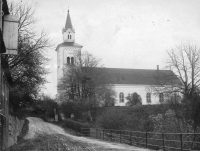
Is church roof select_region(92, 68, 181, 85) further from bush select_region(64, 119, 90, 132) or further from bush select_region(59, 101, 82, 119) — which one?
bush select_region(64, 119, 90, 132)

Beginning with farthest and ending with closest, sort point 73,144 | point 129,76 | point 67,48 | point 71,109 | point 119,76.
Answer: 1. point 129,76
2. point 119,76
3. point 67,48
4. point 71,109
5. point 73,144

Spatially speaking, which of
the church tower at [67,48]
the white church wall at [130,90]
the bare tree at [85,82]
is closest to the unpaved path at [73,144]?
the bare tree at [85,82]

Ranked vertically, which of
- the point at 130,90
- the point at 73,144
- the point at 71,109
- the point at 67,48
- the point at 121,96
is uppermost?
the point at 67,48

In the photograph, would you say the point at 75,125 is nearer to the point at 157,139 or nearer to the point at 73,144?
the point at 73,144

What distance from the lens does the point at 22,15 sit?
93.8 feet

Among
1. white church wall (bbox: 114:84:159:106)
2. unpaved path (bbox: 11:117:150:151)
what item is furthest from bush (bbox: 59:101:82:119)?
white church wall (bbox: 114:84:159:106)

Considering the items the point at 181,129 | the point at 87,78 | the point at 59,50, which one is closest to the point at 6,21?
the point at 181,129

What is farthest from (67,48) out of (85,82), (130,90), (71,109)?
(71,109)

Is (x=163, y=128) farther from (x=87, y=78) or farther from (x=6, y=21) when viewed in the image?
(x=87, y=78)

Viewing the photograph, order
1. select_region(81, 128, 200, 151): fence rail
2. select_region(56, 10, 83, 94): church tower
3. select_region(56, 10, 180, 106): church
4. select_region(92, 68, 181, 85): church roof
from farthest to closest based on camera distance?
1. select_region(92, 68, 181, 85): church roof
2. select_region(56, 10, 180, 106): church
3. select_region(56, 10, 83, 94): church tower
4. select_region(81, 128, 200, 151): fence rail

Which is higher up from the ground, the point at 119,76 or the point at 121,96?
the point at 119,76

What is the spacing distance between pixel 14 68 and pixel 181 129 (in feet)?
44.6

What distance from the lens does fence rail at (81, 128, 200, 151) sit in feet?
62.5

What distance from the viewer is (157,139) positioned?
19.0m
